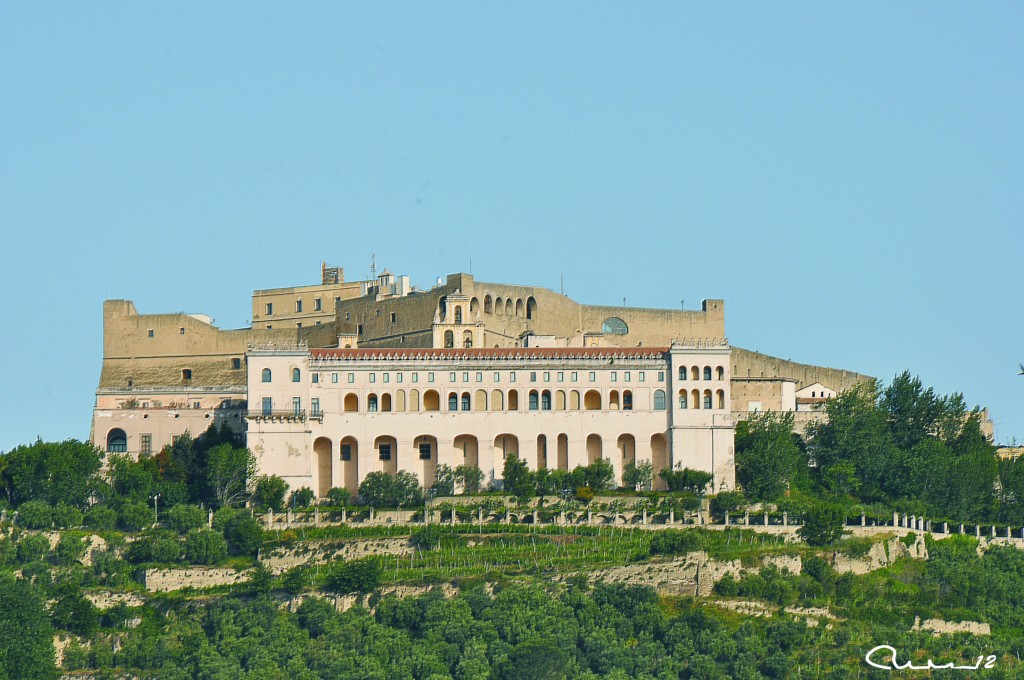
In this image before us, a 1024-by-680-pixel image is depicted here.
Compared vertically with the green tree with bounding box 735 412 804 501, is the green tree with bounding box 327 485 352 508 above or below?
below

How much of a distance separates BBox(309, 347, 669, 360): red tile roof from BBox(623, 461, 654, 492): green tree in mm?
4760

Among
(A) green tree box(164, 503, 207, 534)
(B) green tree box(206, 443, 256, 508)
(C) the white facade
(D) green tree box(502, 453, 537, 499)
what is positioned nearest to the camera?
(A) green tree box(164, 503, 207, 534)

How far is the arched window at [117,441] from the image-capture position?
107000 millimetres

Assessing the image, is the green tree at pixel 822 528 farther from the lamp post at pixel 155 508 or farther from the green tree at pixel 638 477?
the lamp post at pixel 155 508

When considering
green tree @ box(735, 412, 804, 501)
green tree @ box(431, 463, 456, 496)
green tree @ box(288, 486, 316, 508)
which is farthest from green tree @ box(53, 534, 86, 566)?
green tree @ box(735, 412, 804, 501)

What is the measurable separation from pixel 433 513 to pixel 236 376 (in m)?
14.6

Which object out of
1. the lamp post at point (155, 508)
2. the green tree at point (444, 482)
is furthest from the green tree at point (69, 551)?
the green tree at point (444, 482)

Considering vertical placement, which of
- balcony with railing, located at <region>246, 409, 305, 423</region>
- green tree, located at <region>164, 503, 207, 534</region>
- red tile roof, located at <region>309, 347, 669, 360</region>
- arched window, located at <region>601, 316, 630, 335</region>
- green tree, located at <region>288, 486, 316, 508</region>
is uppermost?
arched window, located at <region>601, 316, 630, 335</region>

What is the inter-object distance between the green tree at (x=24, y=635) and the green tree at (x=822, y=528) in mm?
27636

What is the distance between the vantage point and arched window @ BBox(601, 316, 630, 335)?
115m

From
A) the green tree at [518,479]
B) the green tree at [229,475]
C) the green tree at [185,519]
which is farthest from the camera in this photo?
the green tree at [518,479]

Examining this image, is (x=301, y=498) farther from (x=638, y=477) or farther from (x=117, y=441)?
(x=638, y=477)

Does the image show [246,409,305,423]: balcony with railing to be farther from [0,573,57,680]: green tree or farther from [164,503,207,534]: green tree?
[0,573,57,680]: green tree

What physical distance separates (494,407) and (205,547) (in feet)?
46.8
